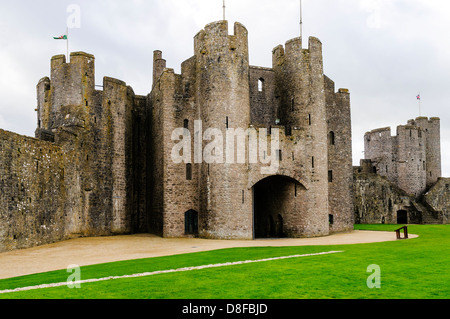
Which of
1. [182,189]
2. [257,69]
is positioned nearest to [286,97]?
[257,69]

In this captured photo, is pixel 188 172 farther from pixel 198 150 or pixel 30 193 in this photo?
pixel 30 193

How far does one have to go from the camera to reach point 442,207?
46.6 meters

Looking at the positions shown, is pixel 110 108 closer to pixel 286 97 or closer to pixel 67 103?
pixel 67 103

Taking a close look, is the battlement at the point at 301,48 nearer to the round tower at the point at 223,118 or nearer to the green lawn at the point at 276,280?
the round tower at the point at 223,118

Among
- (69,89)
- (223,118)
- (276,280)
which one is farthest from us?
(69,89)

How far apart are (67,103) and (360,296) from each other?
A: 25067mm

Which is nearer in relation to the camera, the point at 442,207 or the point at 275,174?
the point at 275,174

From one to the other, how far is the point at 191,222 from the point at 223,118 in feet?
23.2

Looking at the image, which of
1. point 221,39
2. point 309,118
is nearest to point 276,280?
point 309,118

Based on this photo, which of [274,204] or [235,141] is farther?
[274,204]

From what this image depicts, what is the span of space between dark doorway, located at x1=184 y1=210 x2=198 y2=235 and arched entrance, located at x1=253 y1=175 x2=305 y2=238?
4393 mm

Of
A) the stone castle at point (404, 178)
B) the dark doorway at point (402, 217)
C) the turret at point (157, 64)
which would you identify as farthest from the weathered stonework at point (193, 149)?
the dark doorway at point (402, 217)

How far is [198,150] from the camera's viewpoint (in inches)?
1101

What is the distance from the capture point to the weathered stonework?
26.4m
